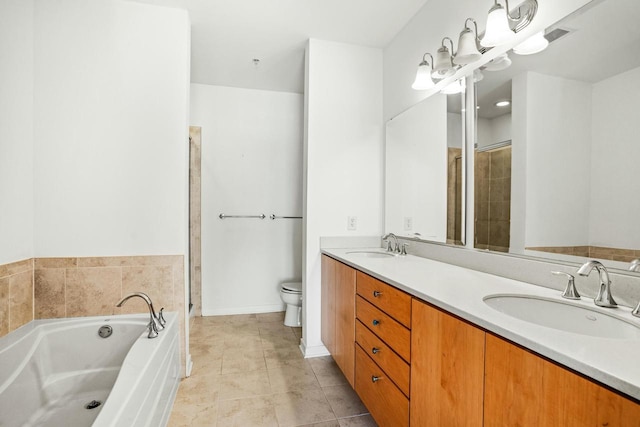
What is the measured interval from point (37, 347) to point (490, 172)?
2.57 meters

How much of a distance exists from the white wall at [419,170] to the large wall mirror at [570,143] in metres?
0.37

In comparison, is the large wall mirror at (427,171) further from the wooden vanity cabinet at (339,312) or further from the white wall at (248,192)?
the white wall at (248,192)

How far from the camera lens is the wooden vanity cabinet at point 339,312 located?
5.93 feet

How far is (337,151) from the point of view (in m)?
2.51

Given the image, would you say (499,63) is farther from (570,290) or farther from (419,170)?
(570,290)

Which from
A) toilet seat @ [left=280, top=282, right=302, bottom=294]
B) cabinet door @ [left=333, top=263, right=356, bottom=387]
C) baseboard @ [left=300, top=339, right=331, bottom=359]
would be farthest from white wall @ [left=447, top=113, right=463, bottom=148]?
toilet seat @ [left=280, top=282, right=302, bottom=294]

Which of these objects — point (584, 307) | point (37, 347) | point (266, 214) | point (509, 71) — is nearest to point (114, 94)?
point (37, 347)

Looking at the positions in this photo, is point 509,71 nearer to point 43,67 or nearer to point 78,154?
point 78,154

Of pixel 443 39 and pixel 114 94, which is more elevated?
pixel 443 39

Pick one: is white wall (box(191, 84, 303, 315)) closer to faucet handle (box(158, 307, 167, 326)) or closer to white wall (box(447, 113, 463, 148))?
faucet handle (box(158, 307, 167, 326))

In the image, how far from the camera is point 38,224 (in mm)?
1914

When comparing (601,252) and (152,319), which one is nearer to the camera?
(601,252)

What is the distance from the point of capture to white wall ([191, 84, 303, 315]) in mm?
3322

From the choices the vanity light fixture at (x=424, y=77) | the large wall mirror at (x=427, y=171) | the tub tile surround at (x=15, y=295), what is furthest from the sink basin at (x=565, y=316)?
the tub tile surround at (x=15, y=295)
